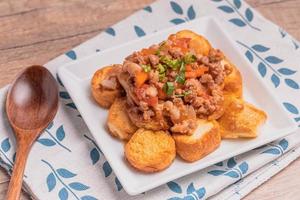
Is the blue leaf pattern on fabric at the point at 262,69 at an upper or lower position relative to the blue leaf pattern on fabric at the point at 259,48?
lower

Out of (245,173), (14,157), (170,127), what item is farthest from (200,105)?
(14,157)

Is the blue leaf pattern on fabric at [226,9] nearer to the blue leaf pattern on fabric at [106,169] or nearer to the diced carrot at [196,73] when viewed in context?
the diced carrot at [196,73]

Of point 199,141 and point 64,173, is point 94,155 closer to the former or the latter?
point 64,173

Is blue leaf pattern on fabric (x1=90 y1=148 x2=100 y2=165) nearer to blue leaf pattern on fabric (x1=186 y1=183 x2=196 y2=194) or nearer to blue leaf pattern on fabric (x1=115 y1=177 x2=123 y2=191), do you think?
blue leaf pattern on fabric (x1=115 y1=177 x2=123 y2=191)

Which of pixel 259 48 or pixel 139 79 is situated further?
pixel 259 48

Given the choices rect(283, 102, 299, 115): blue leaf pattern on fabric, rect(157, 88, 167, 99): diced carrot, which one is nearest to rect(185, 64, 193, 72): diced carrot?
rect(157, 88, 167, 99): diced carrot

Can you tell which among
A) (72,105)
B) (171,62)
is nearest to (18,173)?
(72,105)

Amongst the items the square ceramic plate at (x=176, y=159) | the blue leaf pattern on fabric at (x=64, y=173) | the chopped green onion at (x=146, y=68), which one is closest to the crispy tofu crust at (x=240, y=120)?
the square ceramic plate at (x=176, y=159)
